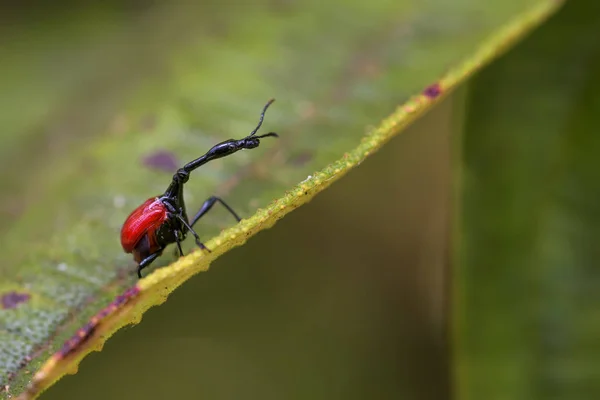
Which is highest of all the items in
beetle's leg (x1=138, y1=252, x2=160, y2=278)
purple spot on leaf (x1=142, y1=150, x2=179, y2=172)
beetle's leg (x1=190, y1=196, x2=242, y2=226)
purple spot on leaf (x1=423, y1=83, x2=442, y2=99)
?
purple spot on leaf (x1=142, y1=150, x2=179, y2=172)

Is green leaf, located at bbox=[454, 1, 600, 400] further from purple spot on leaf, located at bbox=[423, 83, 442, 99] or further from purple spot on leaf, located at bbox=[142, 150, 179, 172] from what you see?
purple spot on leaf, located at bbox=[142, 150, 179, 172]

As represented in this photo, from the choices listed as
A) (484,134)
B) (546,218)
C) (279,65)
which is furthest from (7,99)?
(546,218)

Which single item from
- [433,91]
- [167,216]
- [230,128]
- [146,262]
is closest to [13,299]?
[146,262]

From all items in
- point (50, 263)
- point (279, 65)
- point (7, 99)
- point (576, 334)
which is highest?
point (7, 99)

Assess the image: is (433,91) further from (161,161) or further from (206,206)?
(161,161)

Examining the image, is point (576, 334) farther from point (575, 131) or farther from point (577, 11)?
point (577, 11)

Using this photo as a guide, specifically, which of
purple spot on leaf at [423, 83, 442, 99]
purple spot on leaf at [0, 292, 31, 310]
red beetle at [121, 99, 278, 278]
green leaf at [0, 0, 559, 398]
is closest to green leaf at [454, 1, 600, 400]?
green leaf at [0, 0, 559, 398]

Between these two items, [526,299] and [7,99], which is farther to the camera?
[7,99]
